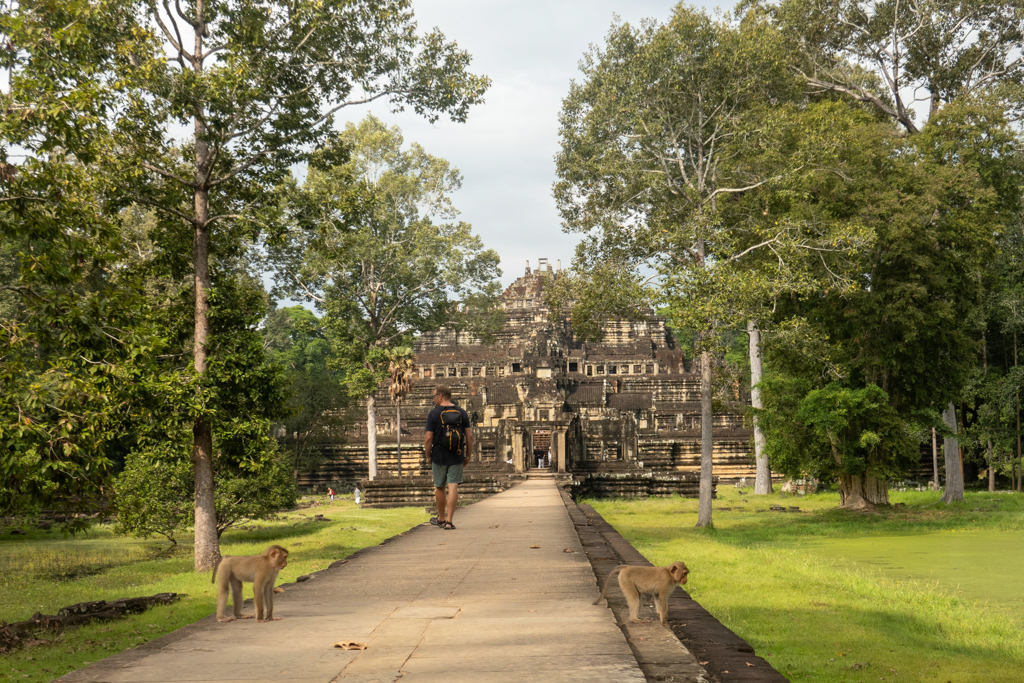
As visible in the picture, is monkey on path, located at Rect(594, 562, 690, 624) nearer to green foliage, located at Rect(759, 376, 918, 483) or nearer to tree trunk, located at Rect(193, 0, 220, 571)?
tree trunk, located at Rect(193, 0, 220, 571)

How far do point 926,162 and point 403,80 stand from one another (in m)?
14.1

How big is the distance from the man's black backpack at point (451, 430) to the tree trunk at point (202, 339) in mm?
5583

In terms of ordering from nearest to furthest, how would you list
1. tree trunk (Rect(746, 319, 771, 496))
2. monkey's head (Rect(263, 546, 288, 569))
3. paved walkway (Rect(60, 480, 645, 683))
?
paved walkway (Rect(60, 480, 645, 683))
monkey's head (Rect(263, 546, 288, 569))
tree trunk (Rect(746, 319, 771, 496))

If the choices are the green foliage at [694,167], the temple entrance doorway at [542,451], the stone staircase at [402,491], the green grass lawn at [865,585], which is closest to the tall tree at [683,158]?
the green foliage at [694,167]

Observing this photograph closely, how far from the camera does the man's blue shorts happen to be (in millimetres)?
10120

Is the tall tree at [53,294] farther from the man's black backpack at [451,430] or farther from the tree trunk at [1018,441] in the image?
Result: the tree trunk at [1018,441]

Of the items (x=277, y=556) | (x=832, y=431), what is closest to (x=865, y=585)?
(x=277, y=556)

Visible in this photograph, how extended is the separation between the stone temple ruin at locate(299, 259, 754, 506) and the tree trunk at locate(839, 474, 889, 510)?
5.93 m

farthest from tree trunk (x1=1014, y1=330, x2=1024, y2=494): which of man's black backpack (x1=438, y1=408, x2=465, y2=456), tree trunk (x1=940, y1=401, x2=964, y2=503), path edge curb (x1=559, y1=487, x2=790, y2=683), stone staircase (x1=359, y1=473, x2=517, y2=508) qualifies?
path edge curb (x1=559, y1=487, x2=790, y2=683)

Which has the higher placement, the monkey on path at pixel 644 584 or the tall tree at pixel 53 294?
the tall tree at pixel 53 294

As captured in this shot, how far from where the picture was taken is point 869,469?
21.4 metres

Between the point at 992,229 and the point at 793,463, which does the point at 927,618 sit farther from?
the point at 992,229

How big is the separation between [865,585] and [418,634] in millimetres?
8639

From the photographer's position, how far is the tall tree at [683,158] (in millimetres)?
19766
